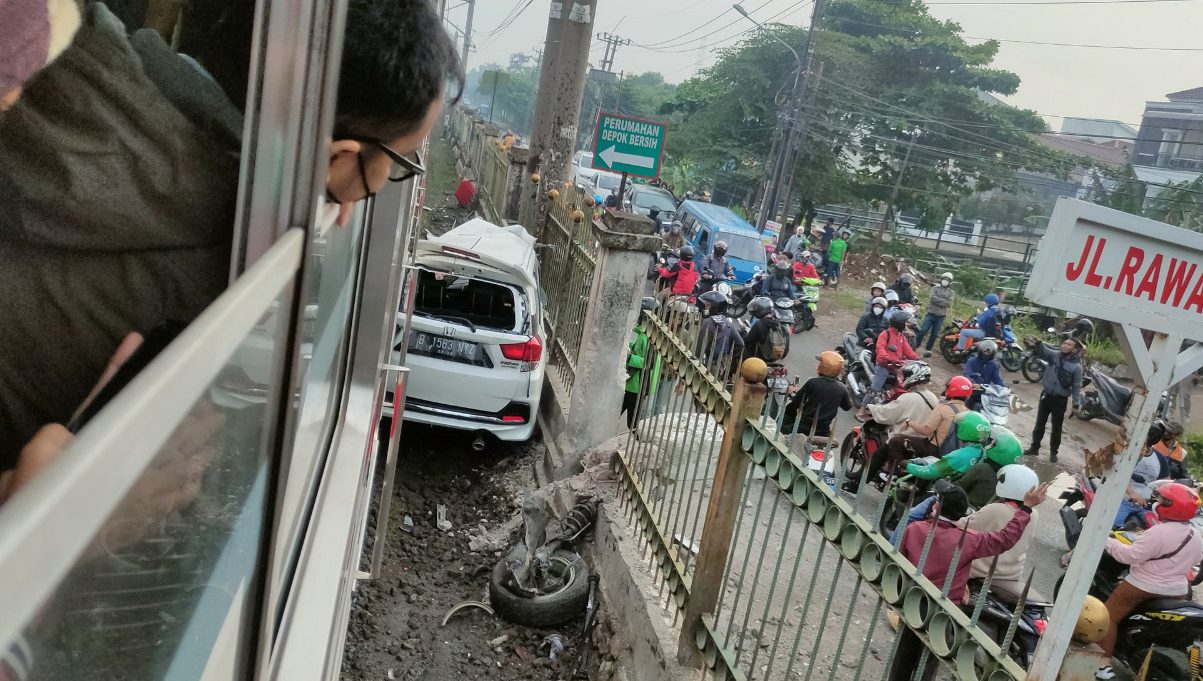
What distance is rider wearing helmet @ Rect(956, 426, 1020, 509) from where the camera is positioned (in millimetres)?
5211

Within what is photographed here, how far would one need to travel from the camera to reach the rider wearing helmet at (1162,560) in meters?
4.80

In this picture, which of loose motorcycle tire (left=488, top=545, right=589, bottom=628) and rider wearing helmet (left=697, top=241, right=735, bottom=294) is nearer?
loose motorcycle tire (left=488, top=545, right=589, bottom=628)

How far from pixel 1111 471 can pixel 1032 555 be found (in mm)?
5314

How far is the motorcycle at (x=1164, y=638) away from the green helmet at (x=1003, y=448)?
2.38ft

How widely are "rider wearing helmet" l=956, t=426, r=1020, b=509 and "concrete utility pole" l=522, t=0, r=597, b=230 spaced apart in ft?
23.3

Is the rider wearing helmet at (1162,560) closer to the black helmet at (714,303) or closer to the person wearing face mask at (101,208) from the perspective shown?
the black helmet at (714,303)

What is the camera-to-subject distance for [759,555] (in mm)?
3893

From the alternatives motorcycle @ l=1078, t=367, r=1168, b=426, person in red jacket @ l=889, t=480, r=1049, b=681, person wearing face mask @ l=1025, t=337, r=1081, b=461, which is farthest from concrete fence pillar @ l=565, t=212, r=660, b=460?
motorcycle @ l=1078, t=367, r=1168, b=426

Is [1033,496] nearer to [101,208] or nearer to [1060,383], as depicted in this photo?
[101,208]

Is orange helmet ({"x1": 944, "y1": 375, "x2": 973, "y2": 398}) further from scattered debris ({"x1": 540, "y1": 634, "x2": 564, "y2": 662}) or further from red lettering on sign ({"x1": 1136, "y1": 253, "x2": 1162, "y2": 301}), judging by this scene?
red lettering on sign ({"x1": 1136, "y1": 253, "x2": 1162, "y2": 301})

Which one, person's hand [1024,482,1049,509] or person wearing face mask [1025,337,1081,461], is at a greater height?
person's hand [1024,482,1049,509]

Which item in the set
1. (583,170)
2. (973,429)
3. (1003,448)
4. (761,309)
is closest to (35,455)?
(1003,448)

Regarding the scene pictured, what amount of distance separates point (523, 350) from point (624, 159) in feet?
13.7

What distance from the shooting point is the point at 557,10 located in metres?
11.6
